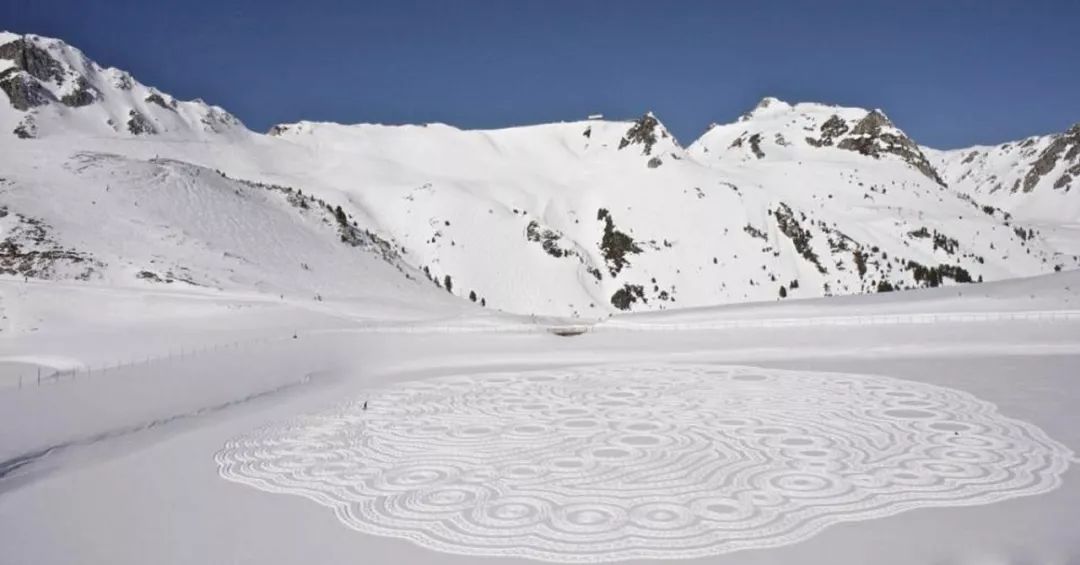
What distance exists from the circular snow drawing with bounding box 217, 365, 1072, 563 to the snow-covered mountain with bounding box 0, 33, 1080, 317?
1172 inches

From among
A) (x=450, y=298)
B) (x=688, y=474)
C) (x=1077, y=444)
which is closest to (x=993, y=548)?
(x=688, y=474)

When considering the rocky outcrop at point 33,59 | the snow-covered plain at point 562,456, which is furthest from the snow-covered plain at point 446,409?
the rocky outcrop at point 33,59

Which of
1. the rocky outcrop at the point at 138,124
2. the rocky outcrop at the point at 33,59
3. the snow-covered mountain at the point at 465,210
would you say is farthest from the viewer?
the rocky outcrop at the point at 138,124

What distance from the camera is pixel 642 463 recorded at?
33.4 feet

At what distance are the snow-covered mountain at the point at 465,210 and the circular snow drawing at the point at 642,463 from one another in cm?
2976

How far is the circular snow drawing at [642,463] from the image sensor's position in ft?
25.1

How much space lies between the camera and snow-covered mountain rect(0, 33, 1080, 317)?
43.5 metres

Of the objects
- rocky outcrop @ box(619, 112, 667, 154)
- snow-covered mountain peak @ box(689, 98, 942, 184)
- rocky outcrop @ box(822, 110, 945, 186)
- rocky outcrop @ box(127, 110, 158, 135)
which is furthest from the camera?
snow-covered mountain peak @ box(689, 98, 942, 184)

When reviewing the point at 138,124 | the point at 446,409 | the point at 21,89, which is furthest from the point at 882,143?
the point at 21,89

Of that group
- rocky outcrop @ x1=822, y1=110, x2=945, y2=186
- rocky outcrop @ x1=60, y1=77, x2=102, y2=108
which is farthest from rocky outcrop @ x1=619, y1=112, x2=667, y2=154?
rocky outcrop @ x1=60, y1=77, x2=102, y2=108

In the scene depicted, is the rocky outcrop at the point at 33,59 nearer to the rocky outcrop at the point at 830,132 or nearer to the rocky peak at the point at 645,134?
the rocky peak at the point at 645,134

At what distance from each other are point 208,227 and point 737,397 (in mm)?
43052

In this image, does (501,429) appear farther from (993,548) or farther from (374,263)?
(374,263)

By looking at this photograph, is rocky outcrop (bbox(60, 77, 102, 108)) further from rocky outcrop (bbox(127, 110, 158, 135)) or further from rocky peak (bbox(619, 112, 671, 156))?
rocky peak (bbox(619, 112, 671, 156))
